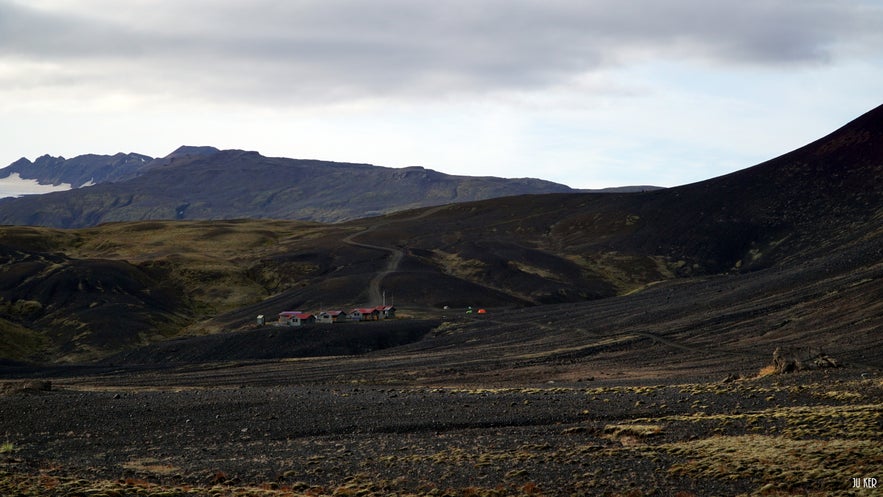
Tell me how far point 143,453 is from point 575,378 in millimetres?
30109

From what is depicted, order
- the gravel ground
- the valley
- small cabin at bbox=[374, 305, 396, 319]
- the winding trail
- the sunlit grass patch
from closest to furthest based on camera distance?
the sunlit grass patch
the gravel ground
the valley
small cabin at bbox=[374, 305, 396, 319]
the winding trail

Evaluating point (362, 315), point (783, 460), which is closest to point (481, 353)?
point (362, 315)

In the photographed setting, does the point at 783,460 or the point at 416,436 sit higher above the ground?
the point at 783,460

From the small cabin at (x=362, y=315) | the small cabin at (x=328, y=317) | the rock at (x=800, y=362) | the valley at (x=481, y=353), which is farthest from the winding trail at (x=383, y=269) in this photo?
the rock at (x=800, y=362)

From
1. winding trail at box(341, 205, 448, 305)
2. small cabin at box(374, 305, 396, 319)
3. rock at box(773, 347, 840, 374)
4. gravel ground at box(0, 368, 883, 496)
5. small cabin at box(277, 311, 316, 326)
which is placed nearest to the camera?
gravel ground at box(0, 368, 883, 496)

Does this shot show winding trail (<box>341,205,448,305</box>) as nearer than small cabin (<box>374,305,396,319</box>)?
No

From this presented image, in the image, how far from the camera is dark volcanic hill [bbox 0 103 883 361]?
78000 mm

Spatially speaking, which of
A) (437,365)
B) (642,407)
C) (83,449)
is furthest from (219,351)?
(642,407)

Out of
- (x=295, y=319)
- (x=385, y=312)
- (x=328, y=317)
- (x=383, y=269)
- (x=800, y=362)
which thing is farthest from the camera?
(x=383, y=269)

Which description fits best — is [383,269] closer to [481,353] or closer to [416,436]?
[481,353]

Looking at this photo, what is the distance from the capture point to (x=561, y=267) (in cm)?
14075

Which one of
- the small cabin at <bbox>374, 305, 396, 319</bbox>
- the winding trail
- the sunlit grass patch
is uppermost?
the winding trail

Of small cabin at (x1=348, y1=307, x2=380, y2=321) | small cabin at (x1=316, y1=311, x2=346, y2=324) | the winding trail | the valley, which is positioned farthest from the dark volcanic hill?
small cabin at (x1=316, y1=311, x2=346, y2=324)

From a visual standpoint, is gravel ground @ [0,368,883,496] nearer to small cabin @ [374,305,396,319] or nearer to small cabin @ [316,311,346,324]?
small cabin @ [316,311,346,324]
